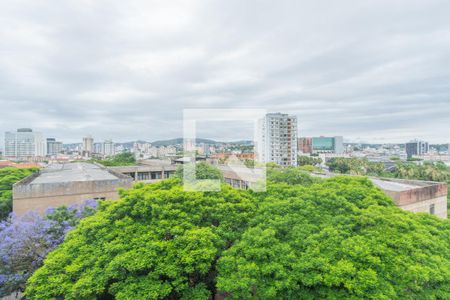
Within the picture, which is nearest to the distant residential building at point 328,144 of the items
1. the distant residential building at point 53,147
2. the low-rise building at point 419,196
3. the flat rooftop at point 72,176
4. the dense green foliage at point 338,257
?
the low-rise building at point 419,196

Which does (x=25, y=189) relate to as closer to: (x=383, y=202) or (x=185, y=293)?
(x=185, y=293)

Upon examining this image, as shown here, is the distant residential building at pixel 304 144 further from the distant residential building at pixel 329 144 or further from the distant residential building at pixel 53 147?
the distant residential building at pixel 53 147

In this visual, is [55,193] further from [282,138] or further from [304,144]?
[304,144]

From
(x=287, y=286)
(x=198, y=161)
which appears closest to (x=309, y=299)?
(x=287, y=286)

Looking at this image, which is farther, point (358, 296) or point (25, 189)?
point (25, 189)

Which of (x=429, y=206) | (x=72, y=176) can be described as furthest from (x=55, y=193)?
(x=429, y=206)
